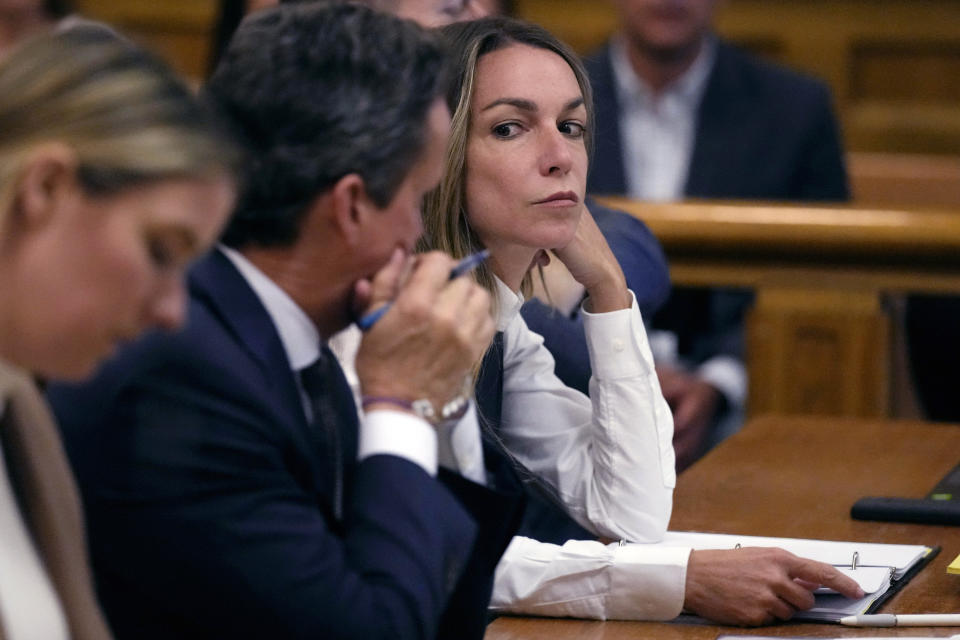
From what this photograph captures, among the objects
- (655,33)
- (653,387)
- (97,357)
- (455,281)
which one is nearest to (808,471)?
(653,387)

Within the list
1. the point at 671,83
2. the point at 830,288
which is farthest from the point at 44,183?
the point at 671,83

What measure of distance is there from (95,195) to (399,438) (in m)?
0.43

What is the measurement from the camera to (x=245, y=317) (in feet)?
5.05

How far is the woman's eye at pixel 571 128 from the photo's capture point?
7.53 feet

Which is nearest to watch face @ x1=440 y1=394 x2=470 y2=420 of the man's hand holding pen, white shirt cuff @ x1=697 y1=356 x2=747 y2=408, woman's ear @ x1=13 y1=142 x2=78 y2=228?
the man's hand holding pen

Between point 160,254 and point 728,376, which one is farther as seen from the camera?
point 728,376

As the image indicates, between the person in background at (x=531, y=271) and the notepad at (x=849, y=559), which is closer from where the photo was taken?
the notepad at (x=849, y=559)

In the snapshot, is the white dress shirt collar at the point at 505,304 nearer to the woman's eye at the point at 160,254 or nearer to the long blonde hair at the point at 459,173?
Answer: the long blonde hair at the point at 459,173

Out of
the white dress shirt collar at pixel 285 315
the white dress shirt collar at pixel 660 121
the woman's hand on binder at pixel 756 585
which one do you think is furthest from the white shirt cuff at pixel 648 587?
the white dress shirt collar at pixel 660 121

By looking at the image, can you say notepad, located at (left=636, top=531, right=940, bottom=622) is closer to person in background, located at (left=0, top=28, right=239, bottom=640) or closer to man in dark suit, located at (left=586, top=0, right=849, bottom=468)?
person in background, located at (left=0, top=28, right=239, bottom=640)

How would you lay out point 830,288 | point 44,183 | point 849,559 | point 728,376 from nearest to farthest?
1. point 44,183
2. point 849,559
3. point 830,288
4. point 728,376

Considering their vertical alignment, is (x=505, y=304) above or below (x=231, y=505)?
above

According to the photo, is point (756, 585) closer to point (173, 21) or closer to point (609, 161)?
point (609, 161)

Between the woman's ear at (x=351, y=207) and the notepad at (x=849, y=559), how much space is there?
2.52 feet
